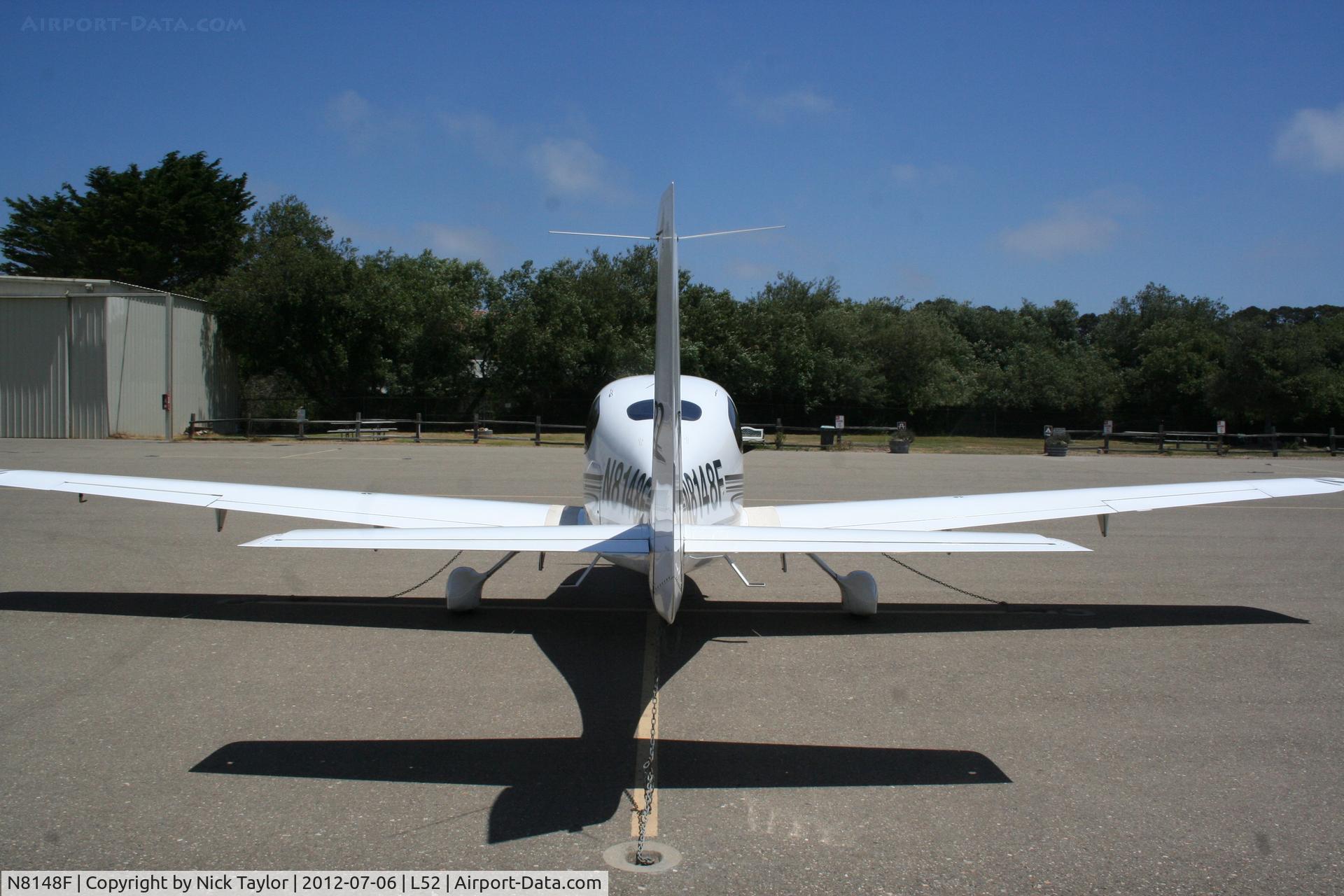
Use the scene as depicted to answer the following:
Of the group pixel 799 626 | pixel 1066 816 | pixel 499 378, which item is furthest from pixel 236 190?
pixel 1066 816

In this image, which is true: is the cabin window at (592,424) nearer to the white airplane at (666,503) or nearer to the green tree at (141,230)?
the white airplane at (666,503)

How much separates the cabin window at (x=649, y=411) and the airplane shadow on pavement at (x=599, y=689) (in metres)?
1.75

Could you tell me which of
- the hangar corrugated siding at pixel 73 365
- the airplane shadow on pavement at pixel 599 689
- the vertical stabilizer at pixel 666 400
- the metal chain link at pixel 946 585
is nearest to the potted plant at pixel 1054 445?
the metal chain link at pixel 946 585

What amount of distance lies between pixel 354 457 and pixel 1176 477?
22.3 meters

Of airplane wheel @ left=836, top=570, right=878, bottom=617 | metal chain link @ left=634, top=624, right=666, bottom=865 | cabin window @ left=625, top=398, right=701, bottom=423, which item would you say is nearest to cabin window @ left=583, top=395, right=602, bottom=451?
cabin window @ left=625, top=398, right=701, bottom=423

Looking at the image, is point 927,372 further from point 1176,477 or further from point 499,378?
point 1176,477

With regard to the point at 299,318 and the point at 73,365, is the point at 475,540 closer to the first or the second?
the point at 73,365

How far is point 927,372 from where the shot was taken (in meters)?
Result: 52.7

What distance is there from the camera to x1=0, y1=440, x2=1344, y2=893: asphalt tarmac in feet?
12.5

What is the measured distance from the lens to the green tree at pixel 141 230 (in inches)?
1855

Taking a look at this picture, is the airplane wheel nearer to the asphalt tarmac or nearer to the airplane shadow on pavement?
the airplane shadow on pavement

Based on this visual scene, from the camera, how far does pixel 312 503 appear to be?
27.1 ft

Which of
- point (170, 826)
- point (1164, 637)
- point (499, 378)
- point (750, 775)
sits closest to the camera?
point (170, 826)

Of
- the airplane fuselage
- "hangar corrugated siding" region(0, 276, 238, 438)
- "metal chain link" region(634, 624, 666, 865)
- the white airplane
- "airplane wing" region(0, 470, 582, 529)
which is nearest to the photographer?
"metal chain link" region(634, 624, 666, 865)
